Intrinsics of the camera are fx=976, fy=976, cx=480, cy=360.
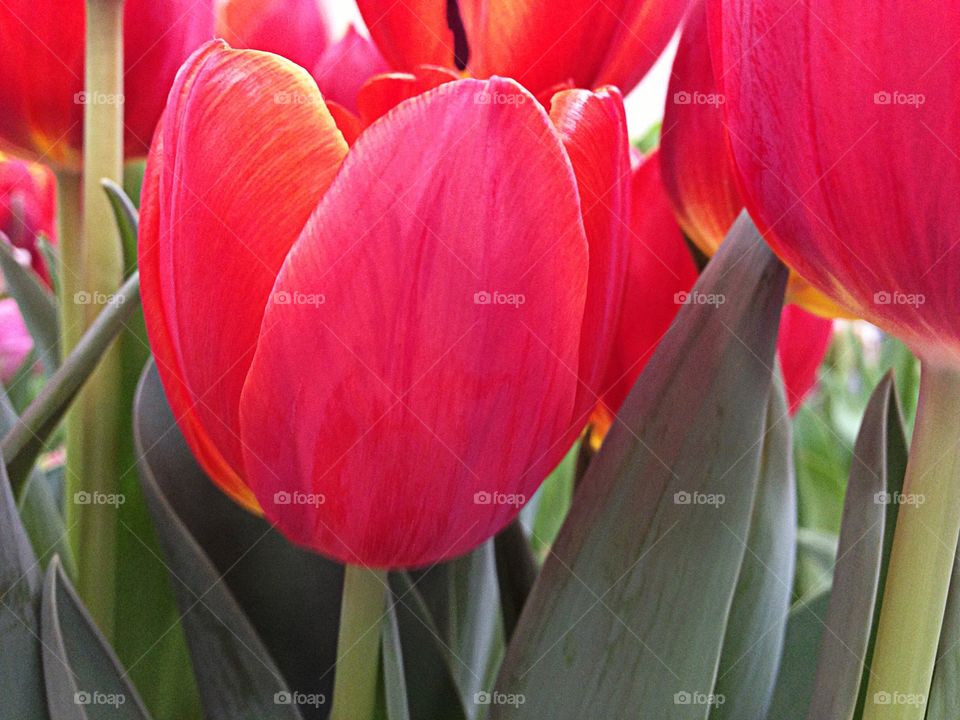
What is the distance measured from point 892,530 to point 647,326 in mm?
74

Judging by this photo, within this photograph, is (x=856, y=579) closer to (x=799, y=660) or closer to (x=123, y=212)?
(x=799, y=660)

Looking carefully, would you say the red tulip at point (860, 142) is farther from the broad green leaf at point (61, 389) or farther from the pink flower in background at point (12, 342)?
the pink flower in background at point (12, 342)

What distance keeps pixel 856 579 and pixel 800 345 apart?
4.3 inches

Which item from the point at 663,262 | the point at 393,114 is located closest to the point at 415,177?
the point at 393,114

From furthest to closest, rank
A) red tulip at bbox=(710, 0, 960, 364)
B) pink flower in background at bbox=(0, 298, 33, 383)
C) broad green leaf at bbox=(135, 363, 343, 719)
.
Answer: pink flower in background at bbox=(0, 298, 33, 383), broad green leaf at bbox=(135, 363, 343, 719), red tulip at bbox=(710, 0, 960, 364)

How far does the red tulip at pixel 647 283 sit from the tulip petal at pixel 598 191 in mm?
56

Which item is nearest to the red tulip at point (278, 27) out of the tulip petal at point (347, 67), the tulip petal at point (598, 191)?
the tulip petal at point (347, 67)

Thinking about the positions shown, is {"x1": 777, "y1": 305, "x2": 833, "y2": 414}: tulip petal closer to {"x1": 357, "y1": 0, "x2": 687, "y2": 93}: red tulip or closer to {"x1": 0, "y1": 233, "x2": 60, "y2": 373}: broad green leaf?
{"x1": 357, "y1": 0, "x2": 687, "y2": 93}: red tulip

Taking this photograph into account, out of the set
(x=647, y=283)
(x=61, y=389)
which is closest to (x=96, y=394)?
(x=61, y=389)

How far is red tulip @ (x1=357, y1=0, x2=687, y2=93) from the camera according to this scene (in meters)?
0.21

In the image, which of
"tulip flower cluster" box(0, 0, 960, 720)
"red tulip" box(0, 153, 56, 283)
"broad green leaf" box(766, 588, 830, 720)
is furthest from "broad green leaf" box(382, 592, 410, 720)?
"red tulip" box(0, 153, 56, 283)

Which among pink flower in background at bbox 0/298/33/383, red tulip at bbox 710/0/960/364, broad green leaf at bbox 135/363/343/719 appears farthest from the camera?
pink flower in background at bbox 0/298/33/383

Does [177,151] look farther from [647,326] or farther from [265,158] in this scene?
[647,326]

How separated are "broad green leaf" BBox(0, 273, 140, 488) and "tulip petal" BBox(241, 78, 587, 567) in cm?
5
